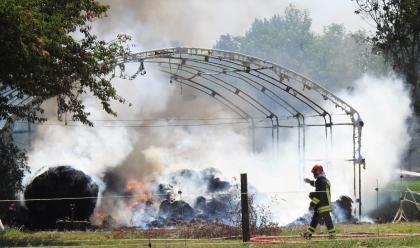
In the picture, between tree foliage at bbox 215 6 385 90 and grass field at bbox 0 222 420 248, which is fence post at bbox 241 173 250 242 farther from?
tree foliage at bbox 215 6 385 90

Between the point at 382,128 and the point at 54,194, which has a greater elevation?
the point at 382,128

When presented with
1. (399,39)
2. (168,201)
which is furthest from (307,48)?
(168,201)

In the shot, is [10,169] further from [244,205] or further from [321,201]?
[321,201]

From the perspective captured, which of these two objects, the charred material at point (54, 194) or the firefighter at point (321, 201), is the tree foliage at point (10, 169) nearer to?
the charred material at point (54, 194)

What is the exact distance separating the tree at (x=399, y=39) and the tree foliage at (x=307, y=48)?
122ft

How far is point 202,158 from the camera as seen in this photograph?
36938mm

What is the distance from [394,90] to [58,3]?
21.6 meters

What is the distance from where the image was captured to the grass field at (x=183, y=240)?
570 inches

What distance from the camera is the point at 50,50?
17.3 metres

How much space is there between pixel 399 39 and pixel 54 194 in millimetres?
19302

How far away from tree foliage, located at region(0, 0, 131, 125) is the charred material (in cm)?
323

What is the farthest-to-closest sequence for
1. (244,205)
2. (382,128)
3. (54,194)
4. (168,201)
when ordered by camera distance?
(382,128)
(168,201)
(54,194)
(244,205)

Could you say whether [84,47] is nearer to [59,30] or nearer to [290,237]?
[59,30]

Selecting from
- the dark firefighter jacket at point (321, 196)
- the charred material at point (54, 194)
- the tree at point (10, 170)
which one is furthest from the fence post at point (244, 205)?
the tree at point (10, 170)
